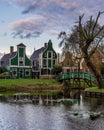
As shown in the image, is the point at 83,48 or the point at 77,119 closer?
the point at 77,119

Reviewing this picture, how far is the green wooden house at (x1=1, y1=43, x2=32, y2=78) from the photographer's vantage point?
8319 cm

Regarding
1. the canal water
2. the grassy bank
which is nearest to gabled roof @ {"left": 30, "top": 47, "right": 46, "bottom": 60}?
the grassy bank

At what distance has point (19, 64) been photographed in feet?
276

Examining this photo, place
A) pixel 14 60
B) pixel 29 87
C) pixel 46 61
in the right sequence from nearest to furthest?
pixel 29 87 → pixel 14 60 → pixel 46 61

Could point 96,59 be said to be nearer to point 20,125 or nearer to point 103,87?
point 103,87

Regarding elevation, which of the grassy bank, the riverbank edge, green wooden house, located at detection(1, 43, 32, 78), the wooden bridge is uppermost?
green wooden house, located at detection(1, 43, 32, 78)

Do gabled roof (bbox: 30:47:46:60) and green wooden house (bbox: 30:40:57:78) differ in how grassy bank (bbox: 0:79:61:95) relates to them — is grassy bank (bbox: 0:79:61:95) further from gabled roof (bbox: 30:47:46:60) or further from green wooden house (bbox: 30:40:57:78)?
gabled roof (bbox: 30:47:46:60)

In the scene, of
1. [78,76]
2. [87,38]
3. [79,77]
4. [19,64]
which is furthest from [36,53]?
[87,38]

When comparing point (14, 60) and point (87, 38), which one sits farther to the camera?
point (14, 60)

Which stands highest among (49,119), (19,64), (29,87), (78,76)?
(19,64)

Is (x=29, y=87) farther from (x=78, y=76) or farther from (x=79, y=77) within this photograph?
(x=79, y=77)

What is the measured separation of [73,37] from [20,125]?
36844 millimetres

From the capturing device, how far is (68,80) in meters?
70.6

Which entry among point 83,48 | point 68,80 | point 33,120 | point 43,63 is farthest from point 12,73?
point 33,120
